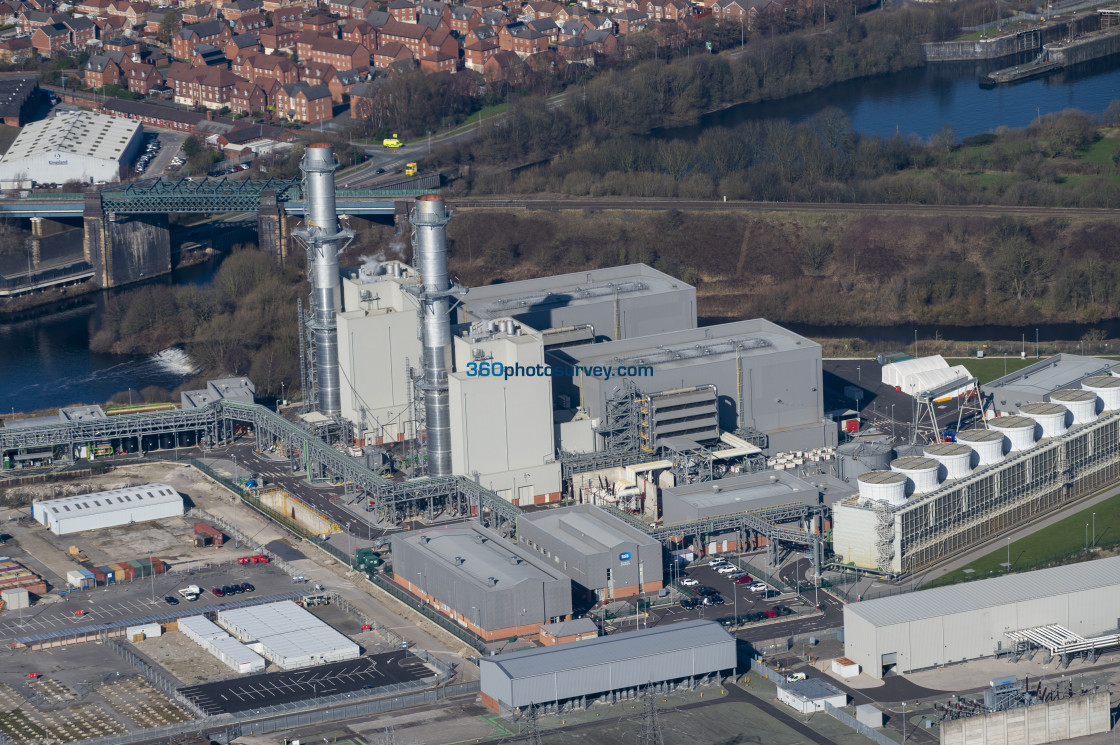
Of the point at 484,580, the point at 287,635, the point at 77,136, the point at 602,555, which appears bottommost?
the point at 287,635

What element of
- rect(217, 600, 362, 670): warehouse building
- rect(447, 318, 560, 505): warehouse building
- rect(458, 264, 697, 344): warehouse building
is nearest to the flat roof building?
rect(447, 318, 560, 505): warehouse building

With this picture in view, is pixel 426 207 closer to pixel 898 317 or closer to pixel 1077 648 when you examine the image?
pixel 1077 648

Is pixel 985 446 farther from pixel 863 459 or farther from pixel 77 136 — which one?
pixel 77 136

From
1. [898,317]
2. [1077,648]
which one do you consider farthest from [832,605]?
[898,317]

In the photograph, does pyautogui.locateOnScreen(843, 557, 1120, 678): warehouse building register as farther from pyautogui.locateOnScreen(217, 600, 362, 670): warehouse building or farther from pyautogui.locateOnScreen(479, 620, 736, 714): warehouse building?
pyautogui.locateOnScreen(217, 600, 362, 670): warehouse building

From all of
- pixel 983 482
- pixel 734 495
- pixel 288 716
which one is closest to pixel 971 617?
pixel 983 482

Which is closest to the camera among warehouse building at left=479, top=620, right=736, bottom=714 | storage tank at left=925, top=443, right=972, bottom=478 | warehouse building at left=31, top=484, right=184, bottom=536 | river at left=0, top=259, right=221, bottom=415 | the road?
warehouse building at left=479, top=620, right=736, bottom=714
